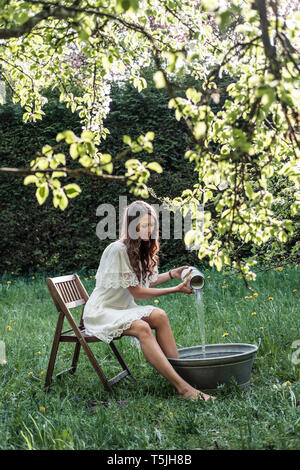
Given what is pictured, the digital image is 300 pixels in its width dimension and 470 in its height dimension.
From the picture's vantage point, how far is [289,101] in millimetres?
1799

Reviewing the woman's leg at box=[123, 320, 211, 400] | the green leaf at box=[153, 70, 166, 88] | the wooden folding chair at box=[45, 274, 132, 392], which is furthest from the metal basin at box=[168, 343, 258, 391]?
the green leaf at box=[153, 70, 166, 88]

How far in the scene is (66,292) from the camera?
362 cm

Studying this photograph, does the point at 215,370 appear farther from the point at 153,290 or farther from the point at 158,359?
the point at 153,290

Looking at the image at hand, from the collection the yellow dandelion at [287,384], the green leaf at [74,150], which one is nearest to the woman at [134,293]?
the yellow dandelion at [287,384]

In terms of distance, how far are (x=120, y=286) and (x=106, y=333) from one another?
1.11 ft

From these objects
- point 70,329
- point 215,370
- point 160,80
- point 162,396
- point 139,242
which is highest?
point 160,80

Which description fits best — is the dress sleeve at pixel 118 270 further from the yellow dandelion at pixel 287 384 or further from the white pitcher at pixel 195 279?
the yellow dandelion at pixel 287 384

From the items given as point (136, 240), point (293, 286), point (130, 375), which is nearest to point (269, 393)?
point (130, 375)

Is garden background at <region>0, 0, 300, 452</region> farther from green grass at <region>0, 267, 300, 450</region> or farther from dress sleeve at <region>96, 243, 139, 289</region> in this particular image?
dress sleeve at <region>96, 243, 139, 289</region>

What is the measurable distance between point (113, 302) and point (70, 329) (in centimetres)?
36

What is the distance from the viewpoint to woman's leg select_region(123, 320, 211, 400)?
3.09m

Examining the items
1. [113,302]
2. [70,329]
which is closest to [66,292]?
[70,329]

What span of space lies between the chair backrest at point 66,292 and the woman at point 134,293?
16 cm

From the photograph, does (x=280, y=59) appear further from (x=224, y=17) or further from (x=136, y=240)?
(x=136, y=240)
